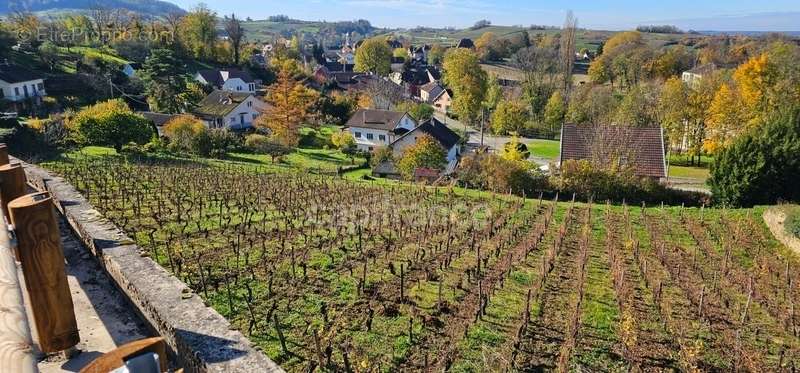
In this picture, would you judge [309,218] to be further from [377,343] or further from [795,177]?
[795,177]

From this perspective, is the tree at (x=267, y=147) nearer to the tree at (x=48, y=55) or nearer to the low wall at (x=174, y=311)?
the tree at (x=48, y=55)

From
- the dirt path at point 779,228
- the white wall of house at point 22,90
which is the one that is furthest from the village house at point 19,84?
the dirt path at point 779,228

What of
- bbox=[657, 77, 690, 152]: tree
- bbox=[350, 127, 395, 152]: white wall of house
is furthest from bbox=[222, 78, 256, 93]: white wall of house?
bbox=[657, 77, 690, 152]: tree

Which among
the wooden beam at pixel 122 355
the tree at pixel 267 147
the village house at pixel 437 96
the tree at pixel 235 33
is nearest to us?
the wooden beam at pixel 122 355

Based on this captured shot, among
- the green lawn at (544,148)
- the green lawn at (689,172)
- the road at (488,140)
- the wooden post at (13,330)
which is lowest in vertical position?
the green lawn at (689,172)

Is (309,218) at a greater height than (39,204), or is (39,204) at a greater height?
(39,204)

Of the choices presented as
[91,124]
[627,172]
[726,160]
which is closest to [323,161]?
[91,124]

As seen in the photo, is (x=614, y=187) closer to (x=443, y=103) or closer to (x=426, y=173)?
(x=426, y=173)

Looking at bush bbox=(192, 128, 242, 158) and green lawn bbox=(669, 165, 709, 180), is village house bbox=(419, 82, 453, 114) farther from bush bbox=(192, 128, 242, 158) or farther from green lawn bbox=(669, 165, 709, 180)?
bush bbox=(192, 128, 242, 158)
